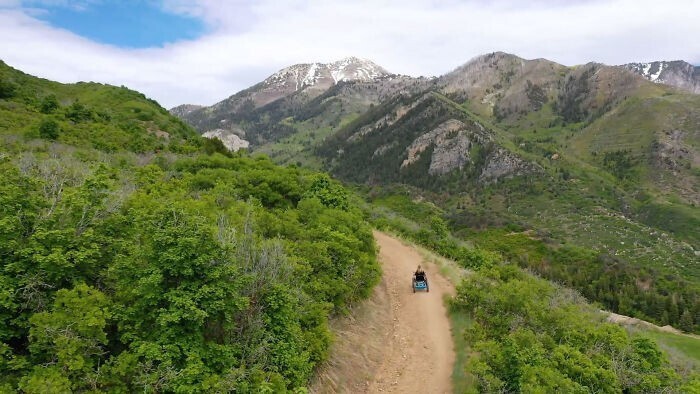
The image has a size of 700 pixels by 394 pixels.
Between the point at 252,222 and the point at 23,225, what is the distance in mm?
7441

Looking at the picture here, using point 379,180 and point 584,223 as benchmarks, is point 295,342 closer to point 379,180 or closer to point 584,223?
point 584,223

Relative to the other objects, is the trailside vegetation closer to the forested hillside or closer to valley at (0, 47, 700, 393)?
valley at (0, 47, 700, 393)

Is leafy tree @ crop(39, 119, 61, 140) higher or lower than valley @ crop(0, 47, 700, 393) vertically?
higher

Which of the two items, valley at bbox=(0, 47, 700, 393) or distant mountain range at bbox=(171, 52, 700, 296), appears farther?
distant mountain range at bbox=(171, 52, 700, 296)

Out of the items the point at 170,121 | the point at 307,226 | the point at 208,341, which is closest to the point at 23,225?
the point at 208,341

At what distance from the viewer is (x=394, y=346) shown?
1625cm

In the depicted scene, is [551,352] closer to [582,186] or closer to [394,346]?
[394,346]

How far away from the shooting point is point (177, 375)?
779 cm

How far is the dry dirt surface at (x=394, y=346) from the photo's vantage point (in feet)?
44.2

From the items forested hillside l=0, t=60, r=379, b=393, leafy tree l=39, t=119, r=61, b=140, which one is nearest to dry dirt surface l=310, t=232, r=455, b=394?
forested hillside l=0, t=60, r=379, b=393

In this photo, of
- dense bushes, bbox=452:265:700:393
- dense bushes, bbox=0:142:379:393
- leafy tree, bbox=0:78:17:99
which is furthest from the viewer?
leafy tree, bbox=0:78:17:99

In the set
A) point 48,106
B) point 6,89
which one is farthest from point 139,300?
point 6,89

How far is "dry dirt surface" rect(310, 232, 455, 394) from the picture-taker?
1347 centimetres

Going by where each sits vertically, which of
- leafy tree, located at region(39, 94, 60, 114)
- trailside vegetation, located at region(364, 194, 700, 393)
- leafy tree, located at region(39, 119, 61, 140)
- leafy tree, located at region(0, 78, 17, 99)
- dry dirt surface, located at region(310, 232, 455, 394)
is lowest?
dry dirt surface, located at region(310, 232, 455, 394)
